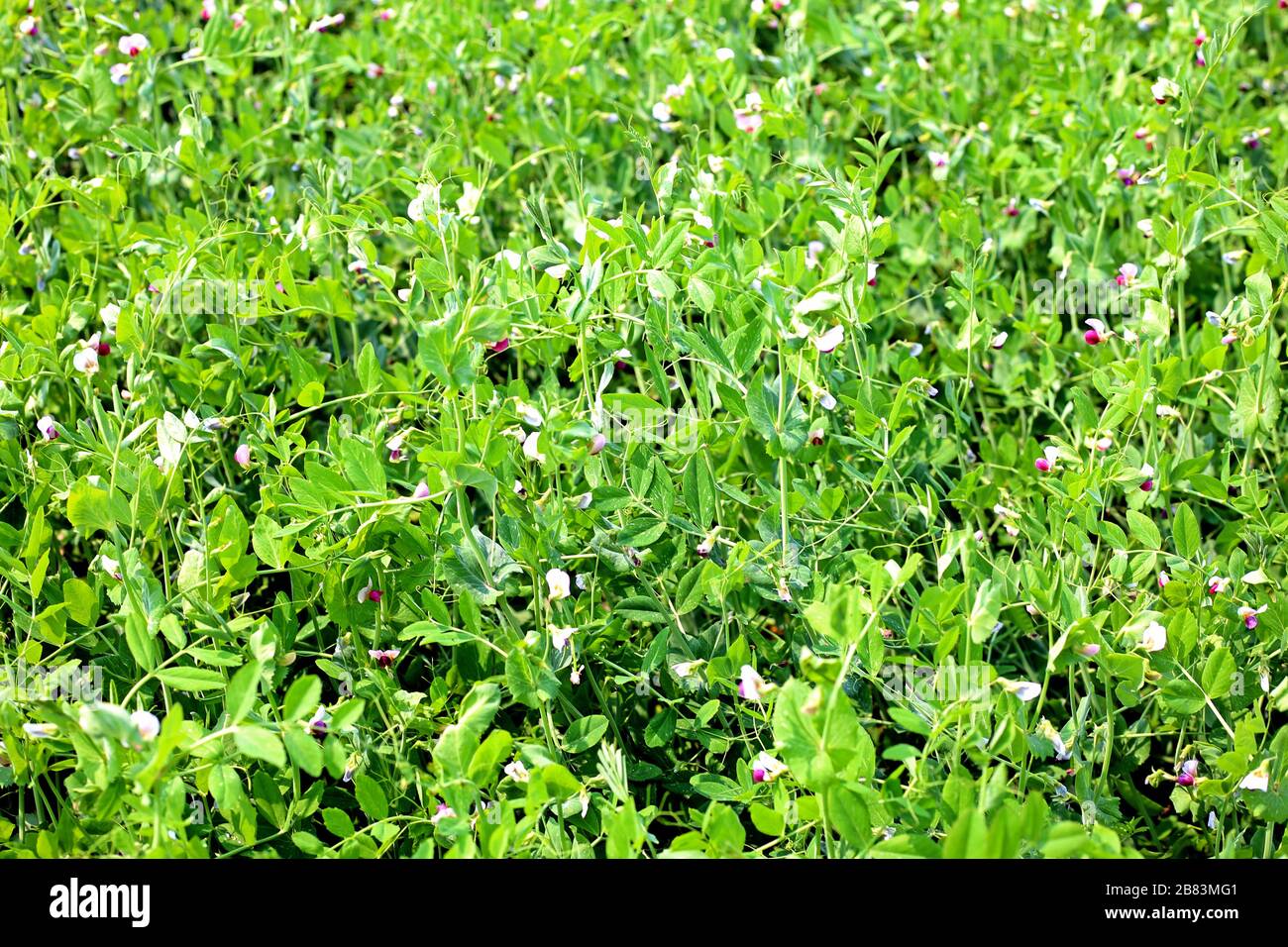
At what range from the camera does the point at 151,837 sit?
1171 mm

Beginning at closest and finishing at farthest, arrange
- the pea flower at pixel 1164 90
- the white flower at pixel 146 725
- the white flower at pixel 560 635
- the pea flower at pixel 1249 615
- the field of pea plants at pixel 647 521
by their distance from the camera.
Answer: the white flower at pixel 146 725 < the field of pea plants at pixel 647 521 < the white flower at pixel 560 635 < the pea flower at pixel 1249 615 < the pea flower at pixel 1164 90

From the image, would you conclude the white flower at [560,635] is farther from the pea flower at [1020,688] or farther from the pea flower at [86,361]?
the pea flower at [86,361]

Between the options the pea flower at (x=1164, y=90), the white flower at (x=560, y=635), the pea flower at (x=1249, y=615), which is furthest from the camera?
the pea flower at (x=1164, y=90)

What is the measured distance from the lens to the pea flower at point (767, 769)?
128cm

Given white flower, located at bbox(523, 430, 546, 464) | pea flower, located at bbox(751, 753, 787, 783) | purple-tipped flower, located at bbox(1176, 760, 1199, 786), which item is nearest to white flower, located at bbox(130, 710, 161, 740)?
white flower, located at bbox(523, 430, 546, 464)

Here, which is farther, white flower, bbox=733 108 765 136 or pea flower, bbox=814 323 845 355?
white flower, bbox=733 108 765 136

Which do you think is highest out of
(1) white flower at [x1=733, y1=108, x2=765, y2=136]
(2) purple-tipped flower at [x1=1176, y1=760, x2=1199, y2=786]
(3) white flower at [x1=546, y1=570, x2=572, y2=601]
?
(1) white flower at [x1=733, y1=108, x2=765, y2=136]

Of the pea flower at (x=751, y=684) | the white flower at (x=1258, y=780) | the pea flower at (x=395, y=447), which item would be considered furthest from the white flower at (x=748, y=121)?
the white flower at (x=1258, y=780)

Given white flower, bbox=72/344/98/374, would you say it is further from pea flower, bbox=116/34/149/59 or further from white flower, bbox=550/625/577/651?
pea flower, bbox=116/34/149/59

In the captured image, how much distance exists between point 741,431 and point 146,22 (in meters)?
2.04

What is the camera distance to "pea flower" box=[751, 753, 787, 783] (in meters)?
1.28

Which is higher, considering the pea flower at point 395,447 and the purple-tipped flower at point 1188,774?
the pea flower at point 395,447

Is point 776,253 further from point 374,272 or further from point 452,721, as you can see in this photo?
point 452,721

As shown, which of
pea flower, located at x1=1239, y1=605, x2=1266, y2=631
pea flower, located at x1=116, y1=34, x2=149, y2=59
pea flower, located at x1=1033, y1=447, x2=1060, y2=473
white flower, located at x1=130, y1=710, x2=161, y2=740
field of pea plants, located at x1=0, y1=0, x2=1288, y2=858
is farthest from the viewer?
pea flower, located at x1=116, y1=34, x2=149, y2=59
